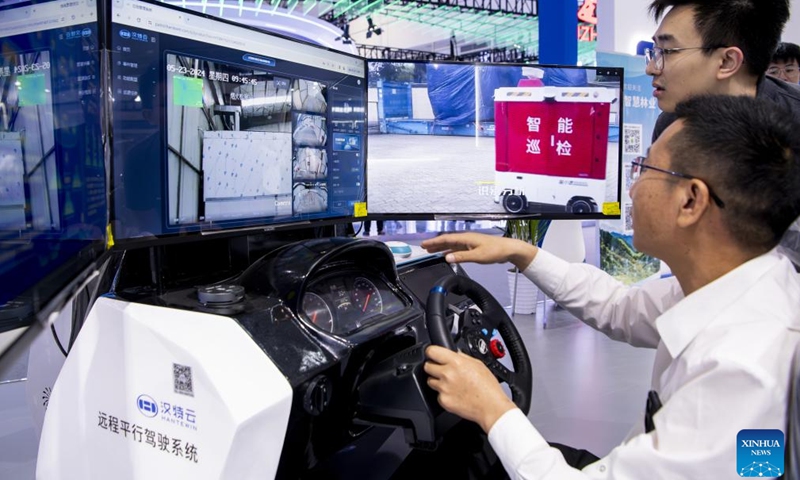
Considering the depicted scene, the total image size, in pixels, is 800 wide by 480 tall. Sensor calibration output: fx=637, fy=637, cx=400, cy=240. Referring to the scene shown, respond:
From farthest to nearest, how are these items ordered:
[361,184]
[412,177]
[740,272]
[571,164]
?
[571,164]
[412,177]
[361,184]
[740,272]

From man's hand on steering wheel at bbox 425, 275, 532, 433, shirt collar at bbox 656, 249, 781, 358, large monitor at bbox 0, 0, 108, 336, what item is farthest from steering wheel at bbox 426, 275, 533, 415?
large monitor at bbox 0, 0, 108, 336

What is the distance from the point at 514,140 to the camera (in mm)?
2707

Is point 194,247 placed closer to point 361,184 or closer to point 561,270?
point 361,184

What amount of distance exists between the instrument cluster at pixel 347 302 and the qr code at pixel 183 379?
278mm

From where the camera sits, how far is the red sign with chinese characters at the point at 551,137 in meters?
2.69

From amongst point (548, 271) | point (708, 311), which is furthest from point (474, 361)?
point (548, 271)

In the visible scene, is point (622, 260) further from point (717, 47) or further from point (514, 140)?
point (717, 47)

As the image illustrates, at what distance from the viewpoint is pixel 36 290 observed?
1256 millimetres

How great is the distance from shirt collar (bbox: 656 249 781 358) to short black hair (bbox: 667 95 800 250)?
0.05m

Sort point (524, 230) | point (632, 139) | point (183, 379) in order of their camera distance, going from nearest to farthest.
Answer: point (183, 379)
point (524, 230)
point (632, 139)

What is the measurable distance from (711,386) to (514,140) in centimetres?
189

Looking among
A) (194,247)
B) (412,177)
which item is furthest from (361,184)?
(194,247)

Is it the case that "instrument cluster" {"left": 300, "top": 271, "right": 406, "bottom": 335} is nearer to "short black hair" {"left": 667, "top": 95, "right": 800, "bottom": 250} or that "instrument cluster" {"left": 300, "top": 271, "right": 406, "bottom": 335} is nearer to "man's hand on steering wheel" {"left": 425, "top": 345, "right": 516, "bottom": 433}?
"man's hand on steering wheel" {"left": 425, "top": 345, "right": 516, "bottom": 433}

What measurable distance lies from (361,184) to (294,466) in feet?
3.62
